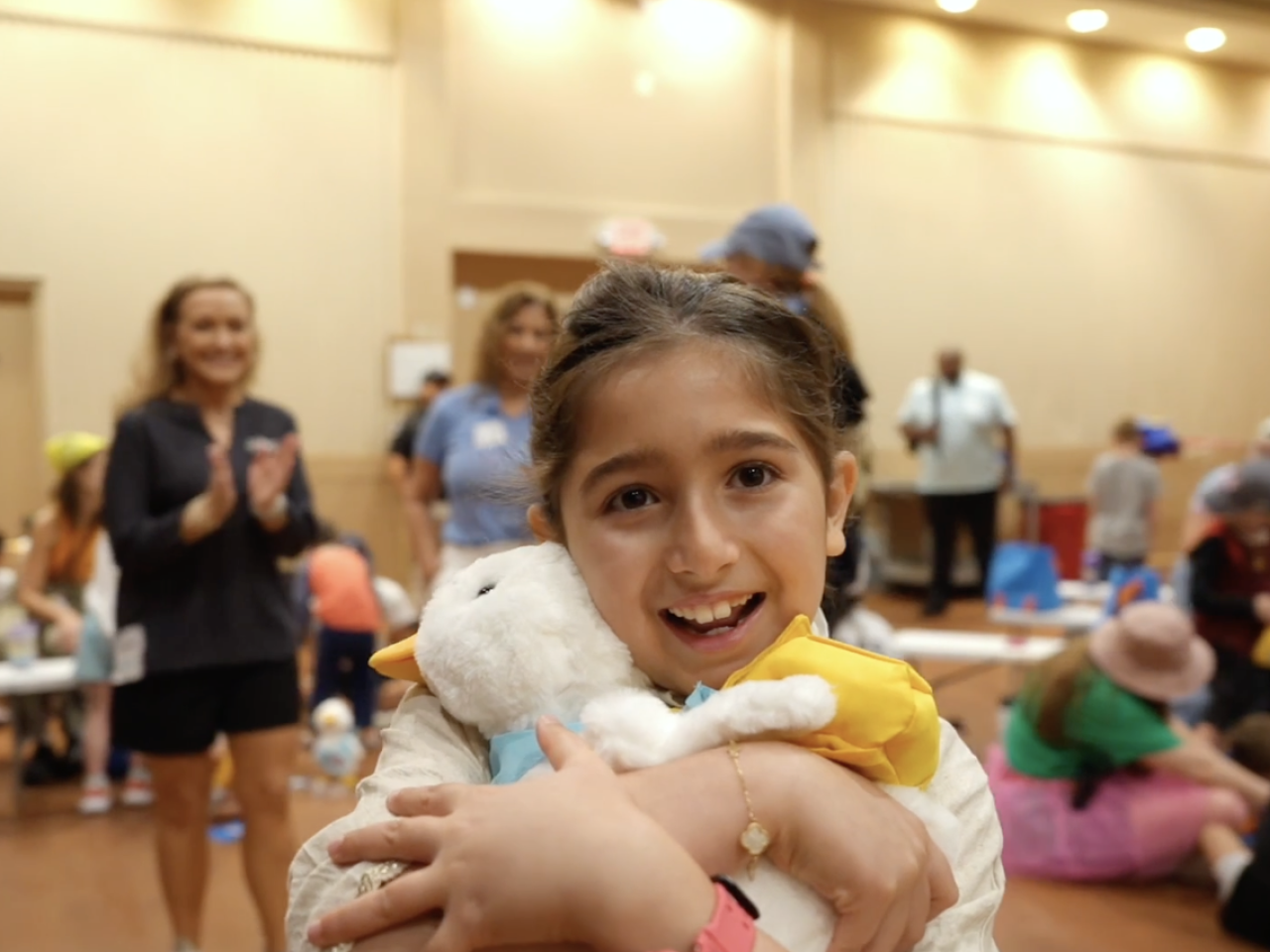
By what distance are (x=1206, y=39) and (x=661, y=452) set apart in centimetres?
1109

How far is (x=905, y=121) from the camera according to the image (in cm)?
929

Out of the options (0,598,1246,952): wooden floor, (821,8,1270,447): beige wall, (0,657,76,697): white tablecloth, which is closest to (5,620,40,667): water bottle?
(0,657,76,697): white tablecloth

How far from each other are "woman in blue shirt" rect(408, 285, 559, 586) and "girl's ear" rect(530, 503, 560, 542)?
69.3 inches

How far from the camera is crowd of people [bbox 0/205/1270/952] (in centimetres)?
80

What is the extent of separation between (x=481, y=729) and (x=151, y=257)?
6874mm

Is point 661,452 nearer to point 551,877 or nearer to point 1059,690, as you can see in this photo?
point 551,877

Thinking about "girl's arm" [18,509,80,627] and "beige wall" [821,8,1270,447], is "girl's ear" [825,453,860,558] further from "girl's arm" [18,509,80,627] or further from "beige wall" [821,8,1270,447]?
"beige wall" [821,8,1270,447]

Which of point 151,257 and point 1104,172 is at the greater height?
point 1104,172

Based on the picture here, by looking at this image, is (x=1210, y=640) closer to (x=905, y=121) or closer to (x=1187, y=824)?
(x=1187, y=824)

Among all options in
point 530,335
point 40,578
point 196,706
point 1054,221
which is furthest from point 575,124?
point 196,706

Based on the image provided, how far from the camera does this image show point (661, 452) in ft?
3.11

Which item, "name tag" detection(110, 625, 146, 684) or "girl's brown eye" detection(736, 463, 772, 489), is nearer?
"girl's brown eye" detection(736, 463, 772, 489)

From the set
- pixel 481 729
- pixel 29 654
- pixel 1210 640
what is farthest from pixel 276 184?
pixel 481 729

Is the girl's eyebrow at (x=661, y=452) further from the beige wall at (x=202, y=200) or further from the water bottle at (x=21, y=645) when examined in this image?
the beige wall at (x=202, y=200)
